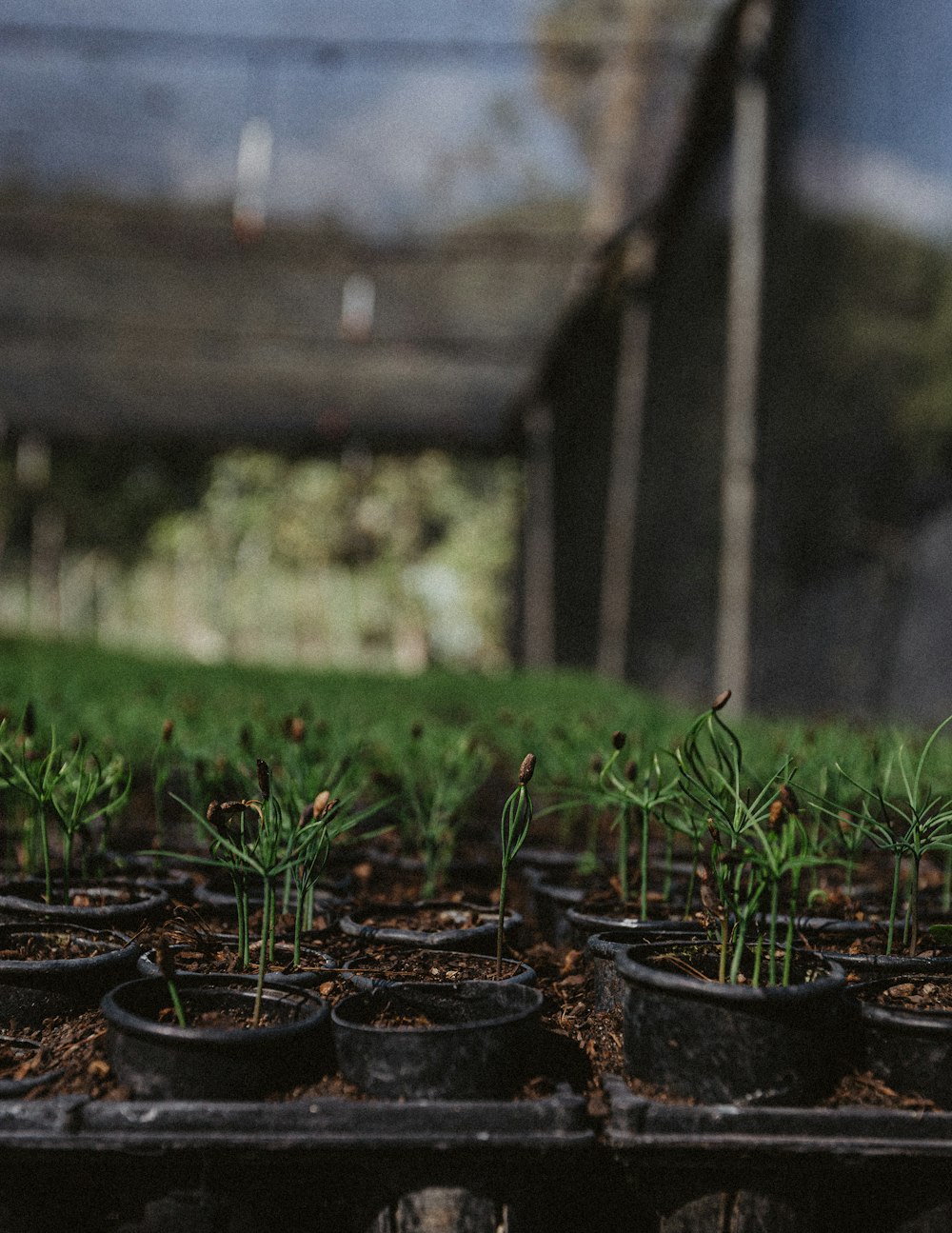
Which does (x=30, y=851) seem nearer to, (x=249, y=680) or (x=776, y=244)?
(x=249, y=680)

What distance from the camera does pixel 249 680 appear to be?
5.87 m

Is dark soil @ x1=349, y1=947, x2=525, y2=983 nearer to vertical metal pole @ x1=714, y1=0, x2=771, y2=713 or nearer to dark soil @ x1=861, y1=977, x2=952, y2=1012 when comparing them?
dark soil @ x1=861, y1=977, x2=952, y2=1012

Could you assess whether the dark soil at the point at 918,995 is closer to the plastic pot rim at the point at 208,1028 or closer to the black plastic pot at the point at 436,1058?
the black plastic pot at the point at 436,1058

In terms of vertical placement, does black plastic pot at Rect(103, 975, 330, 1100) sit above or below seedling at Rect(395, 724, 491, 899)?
below

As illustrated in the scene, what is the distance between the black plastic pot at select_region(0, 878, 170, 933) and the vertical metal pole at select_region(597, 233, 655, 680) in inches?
221

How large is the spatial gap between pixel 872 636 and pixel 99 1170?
3.50 m

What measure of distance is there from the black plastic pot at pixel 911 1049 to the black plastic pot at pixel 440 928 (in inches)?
20.1

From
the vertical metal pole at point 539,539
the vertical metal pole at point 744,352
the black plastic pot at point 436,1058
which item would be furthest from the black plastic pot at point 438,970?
the vertical metal pole at point 539,539

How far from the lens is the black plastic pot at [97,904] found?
164cm

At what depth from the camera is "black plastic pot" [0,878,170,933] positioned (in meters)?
1.64

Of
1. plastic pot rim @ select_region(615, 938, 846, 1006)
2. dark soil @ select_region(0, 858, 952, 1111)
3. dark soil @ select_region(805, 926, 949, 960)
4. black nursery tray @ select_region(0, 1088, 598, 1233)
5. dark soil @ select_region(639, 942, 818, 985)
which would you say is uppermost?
plastic pot rim @ select_region(615, 938, 846, 1006)

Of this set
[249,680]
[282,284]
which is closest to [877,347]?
[249,680]

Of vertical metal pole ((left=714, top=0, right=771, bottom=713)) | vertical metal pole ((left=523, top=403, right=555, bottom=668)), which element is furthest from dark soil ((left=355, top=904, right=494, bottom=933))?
vertical metal pole ((left=523, top=403, right=555, bottom=668))

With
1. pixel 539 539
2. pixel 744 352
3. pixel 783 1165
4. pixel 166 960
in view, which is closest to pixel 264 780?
pixel 166 960
